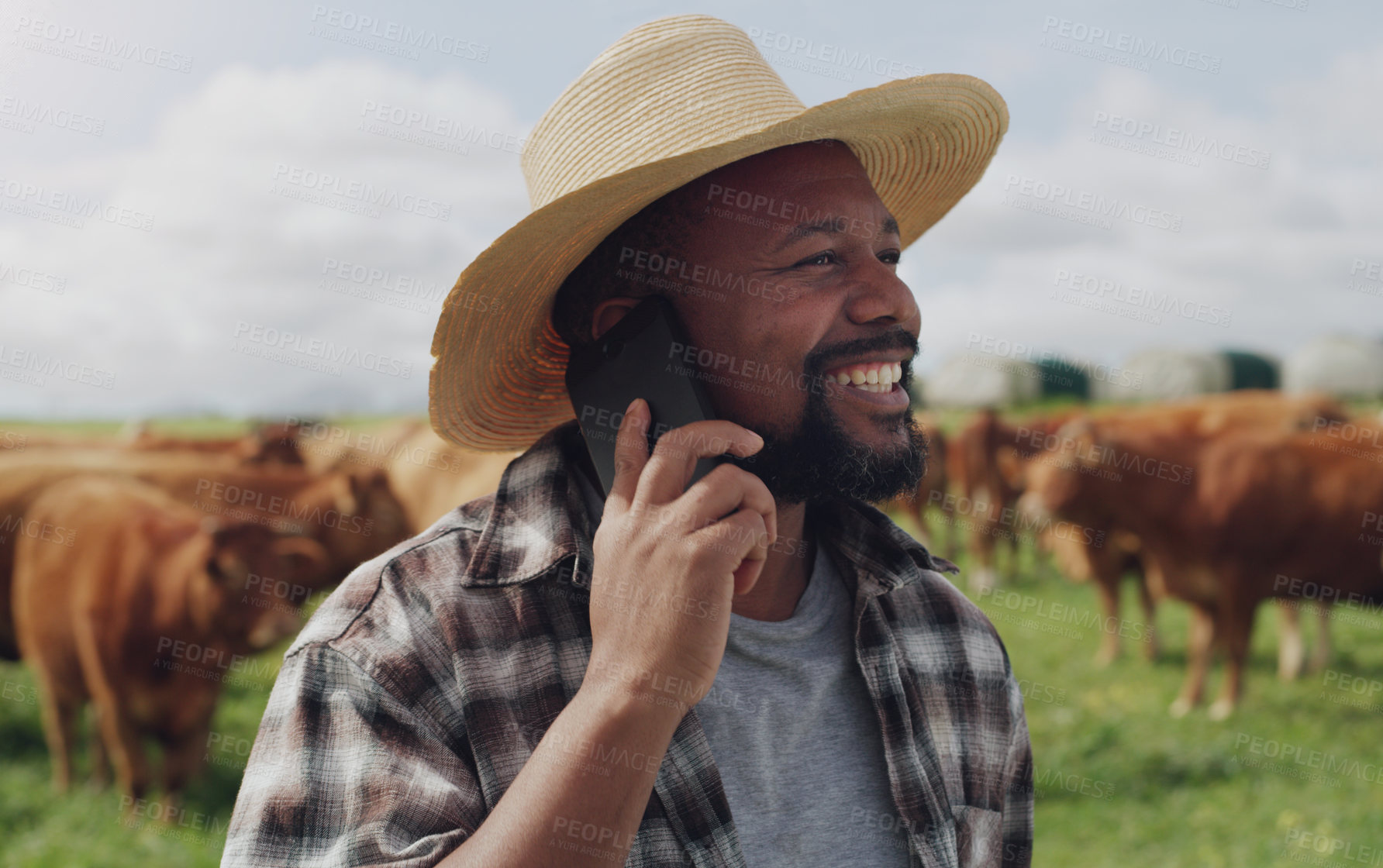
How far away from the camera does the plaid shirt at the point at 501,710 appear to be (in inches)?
60.2

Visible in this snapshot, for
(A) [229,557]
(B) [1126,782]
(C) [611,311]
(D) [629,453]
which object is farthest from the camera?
(B) [1126,782]

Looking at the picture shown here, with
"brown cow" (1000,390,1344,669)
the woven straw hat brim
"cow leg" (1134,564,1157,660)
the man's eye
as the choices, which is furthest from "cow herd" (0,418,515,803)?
"cow leg" (1134,564,1157,660)

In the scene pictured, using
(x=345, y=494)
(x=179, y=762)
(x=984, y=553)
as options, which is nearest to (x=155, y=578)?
(x=179, y=762)

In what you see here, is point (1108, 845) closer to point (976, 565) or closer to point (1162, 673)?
point (1162, 673)

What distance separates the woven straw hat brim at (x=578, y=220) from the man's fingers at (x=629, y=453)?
438mm

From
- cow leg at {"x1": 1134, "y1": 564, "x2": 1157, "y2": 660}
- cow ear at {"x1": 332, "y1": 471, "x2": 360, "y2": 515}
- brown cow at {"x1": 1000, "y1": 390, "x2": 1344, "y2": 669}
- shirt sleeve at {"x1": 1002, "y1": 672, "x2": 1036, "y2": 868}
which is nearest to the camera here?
shirt sleeve at {"x1": 1002, "y1": 672, "x2": 1036, "y2": 868}

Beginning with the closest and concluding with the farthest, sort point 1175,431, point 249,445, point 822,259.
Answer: point 822,259
point 1175,431
point 249,445

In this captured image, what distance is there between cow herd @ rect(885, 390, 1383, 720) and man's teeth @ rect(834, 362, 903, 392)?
7.43m

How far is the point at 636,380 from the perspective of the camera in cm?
202

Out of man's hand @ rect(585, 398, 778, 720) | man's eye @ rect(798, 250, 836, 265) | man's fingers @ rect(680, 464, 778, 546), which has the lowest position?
man's hand @ rect(585, 398, 778, 720)

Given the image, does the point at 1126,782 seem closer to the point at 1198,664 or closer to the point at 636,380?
the point at 1198,664

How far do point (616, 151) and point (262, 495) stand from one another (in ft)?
22.1

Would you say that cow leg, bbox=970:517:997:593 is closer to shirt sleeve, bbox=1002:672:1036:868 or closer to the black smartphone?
shirt sleeve, bbox=1002:672:1036:868

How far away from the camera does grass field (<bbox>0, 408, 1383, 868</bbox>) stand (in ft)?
19.4
